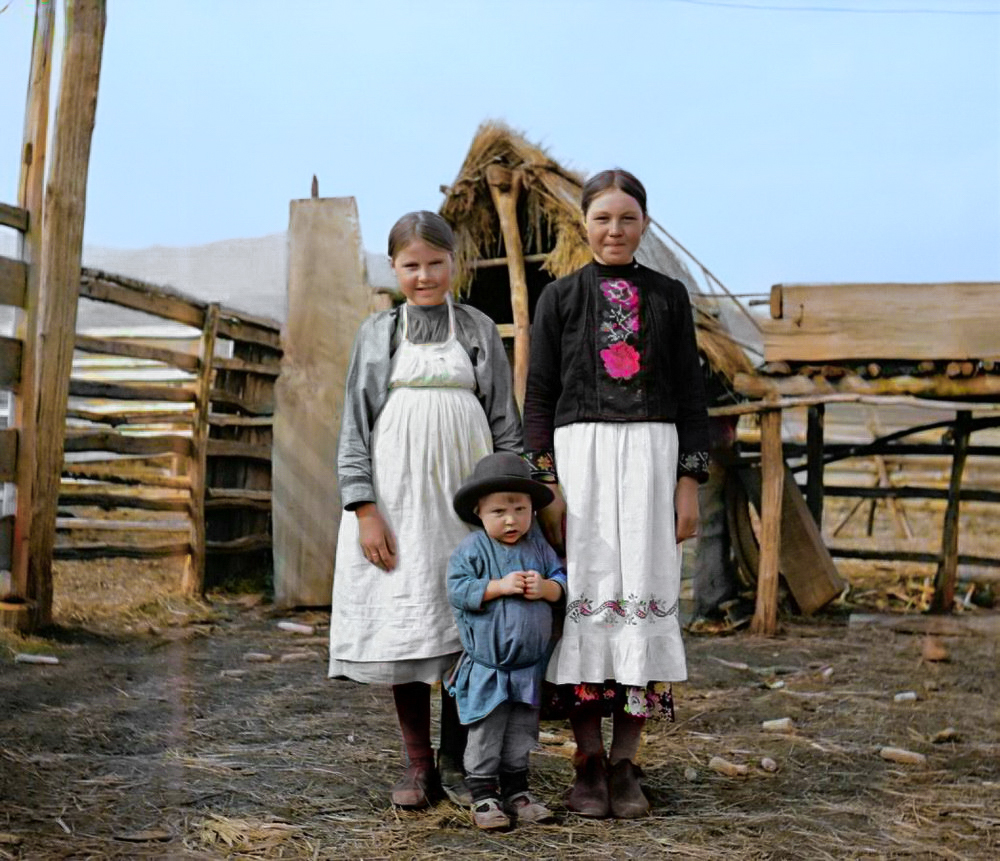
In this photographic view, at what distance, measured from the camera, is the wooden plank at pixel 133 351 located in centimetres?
705

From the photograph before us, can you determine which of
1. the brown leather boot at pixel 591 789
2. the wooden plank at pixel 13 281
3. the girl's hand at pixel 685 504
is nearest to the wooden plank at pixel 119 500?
the wooden plank at pixel 13 281

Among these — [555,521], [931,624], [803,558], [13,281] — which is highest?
[13,281]

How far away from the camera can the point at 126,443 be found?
299 inches

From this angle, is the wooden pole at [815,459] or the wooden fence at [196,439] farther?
the wooden pole at [815,459]

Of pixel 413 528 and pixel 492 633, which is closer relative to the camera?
pixel 492 633

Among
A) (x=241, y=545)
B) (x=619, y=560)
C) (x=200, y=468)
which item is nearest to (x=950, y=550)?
(x=241, y=545)

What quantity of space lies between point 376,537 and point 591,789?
3.11 feet

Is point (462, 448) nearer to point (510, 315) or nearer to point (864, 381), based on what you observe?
point (864, 381)

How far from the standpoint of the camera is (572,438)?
3.05 metres

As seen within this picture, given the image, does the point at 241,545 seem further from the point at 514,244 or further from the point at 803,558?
the point at 803,558

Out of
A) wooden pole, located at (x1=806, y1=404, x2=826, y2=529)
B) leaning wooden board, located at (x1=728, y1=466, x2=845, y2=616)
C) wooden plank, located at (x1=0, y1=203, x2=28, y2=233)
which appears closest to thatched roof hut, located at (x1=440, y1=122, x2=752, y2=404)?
leaning wooden board, located at (x1=728, y1=466, x2=845, y2=616)

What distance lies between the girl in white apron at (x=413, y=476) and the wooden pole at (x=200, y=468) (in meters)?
5.12

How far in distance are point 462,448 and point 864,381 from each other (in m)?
4.91

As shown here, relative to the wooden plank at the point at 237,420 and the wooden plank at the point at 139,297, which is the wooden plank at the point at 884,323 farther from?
the wooden plank at the point at 139,297
